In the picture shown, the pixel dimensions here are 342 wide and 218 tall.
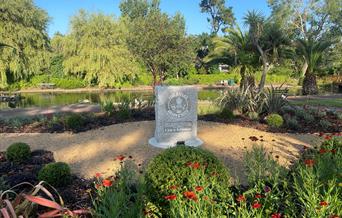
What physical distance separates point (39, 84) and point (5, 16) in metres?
8.09

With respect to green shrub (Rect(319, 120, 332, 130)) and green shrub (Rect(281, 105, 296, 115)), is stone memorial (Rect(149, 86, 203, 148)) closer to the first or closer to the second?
green shrub (Rect(319, 120, 332, 130))

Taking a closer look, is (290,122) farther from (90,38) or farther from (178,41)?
(90,38)

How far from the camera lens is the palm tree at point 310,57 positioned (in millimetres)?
21203

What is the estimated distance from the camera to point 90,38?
103 ft

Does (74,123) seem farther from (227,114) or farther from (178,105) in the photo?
(227,114)

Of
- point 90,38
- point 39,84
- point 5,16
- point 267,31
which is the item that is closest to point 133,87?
point 90,38

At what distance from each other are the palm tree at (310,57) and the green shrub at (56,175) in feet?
62.4

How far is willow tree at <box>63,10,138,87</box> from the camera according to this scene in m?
31.3

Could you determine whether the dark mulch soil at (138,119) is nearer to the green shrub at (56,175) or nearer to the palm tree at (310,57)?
the green shrub at (56,175)

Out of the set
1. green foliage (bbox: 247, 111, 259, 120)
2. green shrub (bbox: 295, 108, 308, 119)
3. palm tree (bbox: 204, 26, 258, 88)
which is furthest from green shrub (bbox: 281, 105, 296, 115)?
palm tree (bbox: 204, 26, 258, 88)

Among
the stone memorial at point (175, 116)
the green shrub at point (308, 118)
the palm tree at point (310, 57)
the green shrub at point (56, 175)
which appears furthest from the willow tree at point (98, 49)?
the green shrub at point (56, 175)

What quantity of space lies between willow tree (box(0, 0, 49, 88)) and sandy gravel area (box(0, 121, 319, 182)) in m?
20.6

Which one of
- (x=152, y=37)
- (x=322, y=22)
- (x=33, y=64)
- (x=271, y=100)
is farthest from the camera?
(x=322, y=22)

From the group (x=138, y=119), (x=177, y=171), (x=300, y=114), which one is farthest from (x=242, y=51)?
(x=177, y=171)
